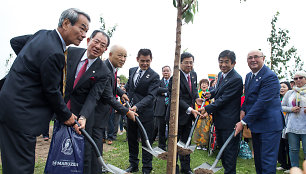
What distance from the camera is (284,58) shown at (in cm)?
1614

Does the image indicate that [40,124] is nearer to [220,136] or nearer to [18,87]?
[18,87]

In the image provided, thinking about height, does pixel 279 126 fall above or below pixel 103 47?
below

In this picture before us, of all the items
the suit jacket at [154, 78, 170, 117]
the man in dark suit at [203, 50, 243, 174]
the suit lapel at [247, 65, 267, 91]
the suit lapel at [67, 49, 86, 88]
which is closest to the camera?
the suit lapel at [67, 49, 86, 88]

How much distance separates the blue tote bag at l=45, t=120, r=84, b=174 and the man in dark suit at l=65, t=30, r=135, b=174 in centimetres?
34

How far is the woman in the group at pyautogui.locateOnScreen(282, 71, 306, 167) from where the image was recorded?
498cm

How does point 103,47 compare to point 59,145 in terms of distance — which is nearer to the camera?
point 59,145

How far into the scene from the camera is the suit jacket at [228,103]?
3.90 meters

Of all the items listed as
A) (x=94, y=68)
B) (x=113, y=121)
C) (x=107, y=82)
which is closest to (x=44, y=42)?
(x=94, y=68)

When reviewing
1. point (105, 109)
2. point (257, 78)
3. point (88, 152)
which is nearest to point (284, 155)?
point (257, 78)

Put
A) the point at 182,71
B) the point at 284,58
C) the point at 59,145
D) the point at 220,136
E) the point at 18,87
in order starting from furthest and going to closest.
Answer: the point at 284,58 → the point at 182,71 → the point at 220,136 → the point at 59,145 → the point at 18,87

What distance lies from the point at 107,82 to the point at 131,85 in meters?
1.24

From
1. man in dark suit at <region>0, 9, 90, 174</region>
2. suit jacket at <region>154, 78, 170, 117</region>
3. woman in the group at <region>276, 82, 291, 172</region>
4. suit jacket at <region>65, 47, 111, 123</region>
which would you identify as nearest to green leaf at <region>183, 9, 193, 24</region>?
suit jacket at <region>65, 47, 111, 123</region>

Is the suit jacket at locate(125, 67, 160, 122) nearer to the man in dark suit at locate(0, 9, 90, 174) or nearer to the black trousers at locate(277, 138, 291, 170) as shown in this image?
the man in dark suit at locate(0, 9, 90, 174)

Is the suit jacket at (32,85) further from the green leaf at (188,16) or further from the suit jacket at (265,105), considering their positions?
the suit jacket at (265,105)
